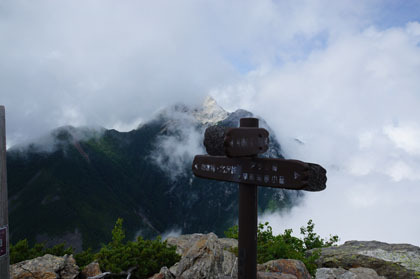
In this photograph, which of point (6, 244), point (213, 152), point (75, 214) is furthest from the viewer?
point (75, 214)

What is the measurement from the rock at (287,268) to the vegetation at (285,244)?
1.36 meters

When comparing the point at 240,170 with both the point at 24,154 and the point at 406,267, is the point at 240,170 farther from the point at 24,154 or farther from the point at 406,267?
the point at 24,154

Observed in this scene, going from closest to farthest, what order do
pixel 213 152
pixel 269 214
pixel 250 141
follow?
pixel 250 141, pixel 213 152, pixel 269 214

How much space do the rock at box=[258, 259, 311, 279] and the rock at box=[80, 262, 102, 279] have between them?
16.9ft

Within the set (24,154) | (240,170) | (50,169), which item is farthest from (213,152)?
(24,154)

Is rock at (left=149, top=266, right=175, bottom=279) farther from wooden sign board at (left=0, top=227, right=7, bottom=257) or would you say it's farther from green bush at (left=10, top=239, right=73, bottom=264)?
wooden sign board at (left=0, top=227, right=7, bottom=257)

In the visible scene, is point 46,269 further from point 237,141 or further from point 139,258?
point 237,141

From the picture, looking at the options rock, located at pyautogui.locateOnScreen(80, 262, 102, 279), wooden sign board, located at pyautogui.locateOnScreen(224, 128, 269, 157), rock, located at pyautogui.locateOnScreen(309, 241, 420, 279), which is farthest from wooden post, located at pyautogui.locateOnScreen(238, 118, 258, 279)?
rock, located at pyautogui.locateOnScreen(309, 241, 420, 279)

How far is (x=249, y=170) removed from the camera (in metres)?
6.68

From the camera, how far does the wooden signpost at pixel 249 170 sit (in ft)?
19.2

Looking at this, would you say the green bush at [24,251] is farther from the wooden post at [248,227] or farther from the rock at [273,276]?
the wooden post at [248,227]

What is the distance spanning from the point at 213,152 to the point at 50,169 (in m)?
185

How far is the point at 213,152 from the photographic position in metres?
7.01

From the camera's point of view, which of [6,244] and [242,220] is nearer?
[6,244]
